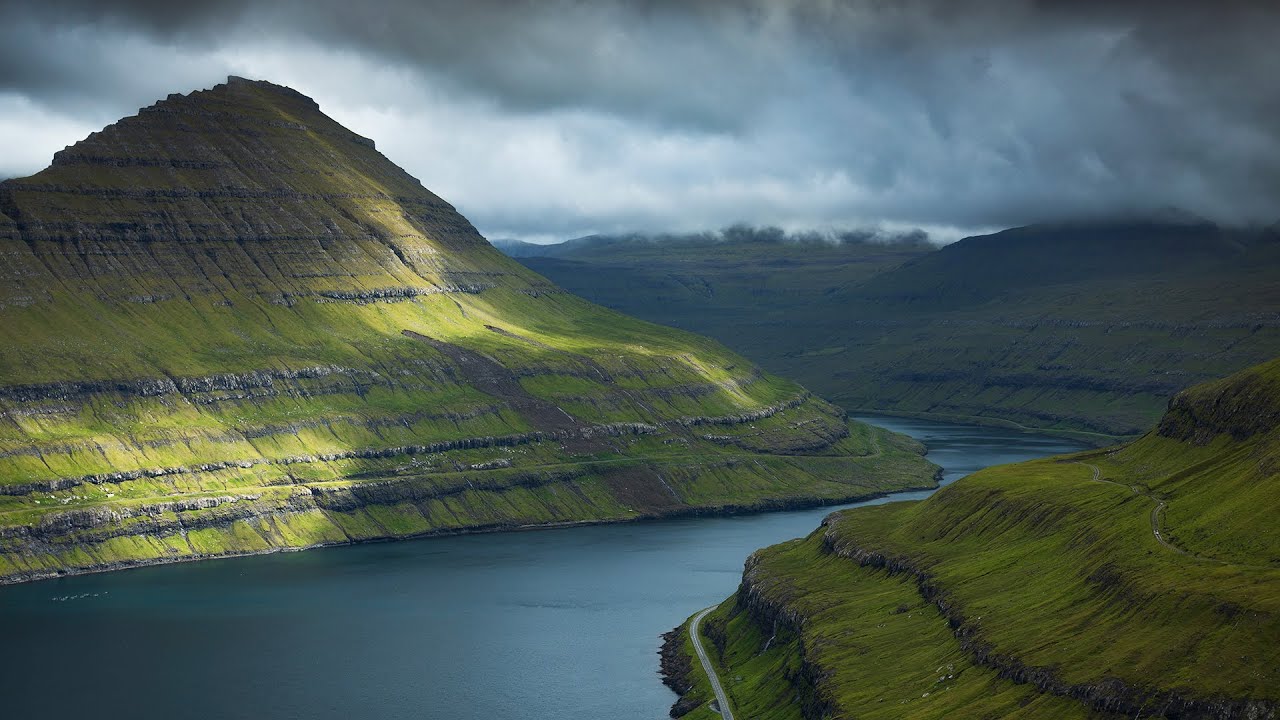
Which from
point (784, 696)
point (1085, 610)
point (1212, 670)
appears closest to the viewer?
point (1212, 670)

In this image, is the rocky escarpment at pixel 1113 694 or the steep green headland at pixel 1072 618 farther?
the steep green headland at pixel 1072 618

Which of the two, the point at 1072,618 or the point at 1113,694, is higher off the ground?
the point at 1072,618

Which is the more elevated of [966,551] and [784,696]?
[966,551]

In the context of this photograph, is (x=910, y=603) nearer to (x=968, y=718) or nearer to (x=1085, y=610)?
(x=1085, y=610)

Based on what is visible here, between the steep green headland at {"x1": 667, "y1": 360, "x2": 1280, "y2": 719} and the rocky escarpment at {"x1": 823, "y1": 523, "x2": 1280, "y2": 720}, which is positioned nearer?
the rocky escarpment at {"x1": 823, "y1": 523, "x2": 1280, "y2": 720}

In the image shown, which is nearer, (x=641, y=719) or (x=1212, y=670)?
(x=1212, y=670)

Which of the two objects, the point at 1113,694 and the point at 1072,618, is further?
the point at 1072,618

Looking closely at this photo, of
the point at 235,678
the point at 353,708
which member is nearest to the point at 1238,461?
the point at 353,708

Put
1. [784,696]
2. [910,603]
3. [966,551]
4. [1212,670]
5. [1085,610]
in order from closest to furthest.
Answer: [1212,670] → [1085,610] → [784,696] → [910,603] → [966,551]
